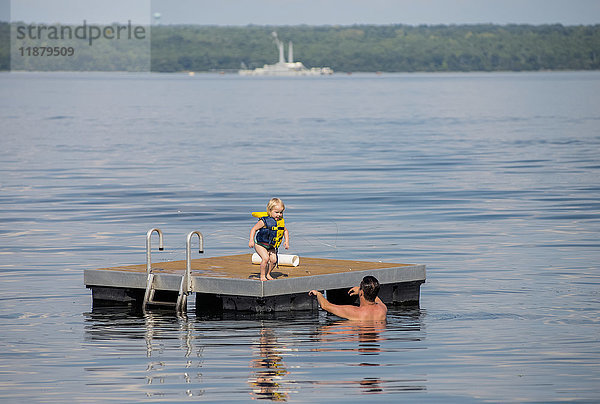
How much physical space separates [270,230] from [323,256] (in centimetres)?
840

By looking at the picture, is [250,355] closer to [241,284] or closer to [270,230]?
[241,284]

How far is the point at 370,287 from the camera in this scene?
699 inches

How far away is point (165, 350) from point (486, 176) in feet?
108

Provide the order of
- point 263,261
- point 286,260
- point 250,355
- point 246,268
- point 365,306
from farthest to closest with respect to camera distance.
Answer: point 286,260 < point 246,268 < point 365,306 < point 263,261 < point 250,355

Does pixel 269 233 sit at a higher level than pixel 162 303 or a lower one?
higher

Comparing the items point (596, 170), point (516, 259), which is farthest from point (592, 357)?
point (596, 170)

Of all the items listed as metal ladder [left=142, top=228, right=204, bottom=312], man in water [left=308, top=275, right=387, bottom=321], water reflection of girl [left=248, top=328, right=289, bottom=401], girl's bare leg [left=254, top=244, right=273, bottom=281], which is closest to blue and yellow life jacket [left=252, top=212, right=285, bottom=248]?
girl's bare leg [left=254, top=244, right=273, bottom=281]

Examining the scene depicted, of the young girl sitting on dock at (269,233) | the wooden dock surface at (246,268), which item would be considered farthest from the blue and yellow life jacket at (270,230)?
the wooden dock surface at (246,268)

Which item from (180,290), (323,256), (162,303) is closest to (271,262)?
(180,290)

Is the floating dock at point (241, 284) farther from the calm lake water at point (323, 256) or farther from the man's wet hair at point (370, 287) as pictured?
the man's wet hair at point (370, 287)

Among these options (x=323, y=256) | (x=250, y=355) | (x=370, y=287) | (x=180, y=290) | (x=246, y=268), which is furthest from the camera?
(x=323, y=256)

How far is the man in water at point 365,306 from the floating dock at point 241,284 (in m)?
0.40

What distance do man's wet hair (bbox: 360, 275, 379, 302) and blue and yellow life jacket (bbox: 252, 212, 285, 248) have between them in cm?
139

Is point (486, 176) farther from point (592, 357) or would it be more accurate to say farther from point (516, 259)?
point (592, 357)
